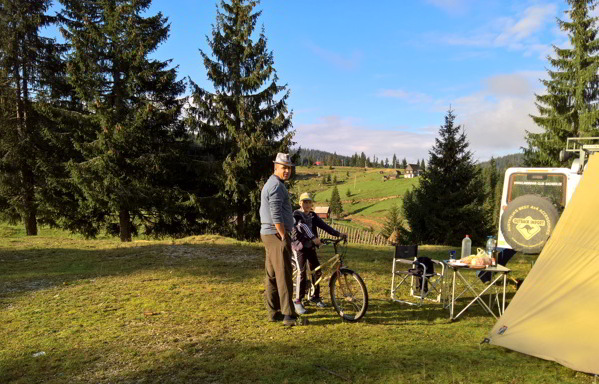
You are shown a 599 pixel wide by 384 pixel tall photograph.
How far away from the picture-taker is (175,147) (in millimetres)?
18094

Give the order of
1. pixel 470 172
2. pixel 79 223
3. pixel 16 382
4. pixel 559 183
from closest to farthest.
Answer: pixel 16 382 < pixel 559 183 < pixel 79 223 < pixel 470 172

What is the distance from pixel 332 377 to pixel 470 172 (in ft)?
66.8

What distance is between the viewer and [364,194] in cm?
8194

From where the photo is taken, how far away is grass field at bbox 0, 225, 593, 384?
3.90 meters

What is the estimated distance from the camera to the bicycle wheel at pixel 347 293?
5.50 metres

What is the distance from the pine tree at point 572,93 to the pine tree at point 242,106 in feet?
52.0

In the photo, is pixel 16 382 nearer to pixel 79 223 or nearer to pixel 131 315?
pixel 131 315

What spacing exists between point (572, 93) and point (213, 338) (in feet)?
82.6

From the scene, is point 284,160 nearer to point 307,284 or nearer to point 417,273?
point 307,284

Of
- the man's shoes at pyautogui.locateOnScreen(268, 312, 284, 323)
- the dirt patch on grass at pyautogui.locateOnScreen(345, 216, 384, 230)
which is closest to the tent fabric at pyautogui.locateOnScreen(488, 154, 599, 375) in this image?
the man's shoes at pyautogui.locateOnScreen(268, 312, 284, 323)

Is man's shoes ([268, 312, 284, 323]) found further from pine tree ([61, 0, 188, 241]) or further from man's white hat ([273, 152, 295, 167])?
pine tree ([61, 0, 188, 241])

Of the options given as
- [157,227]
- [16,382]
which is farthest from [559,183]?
[157,227]

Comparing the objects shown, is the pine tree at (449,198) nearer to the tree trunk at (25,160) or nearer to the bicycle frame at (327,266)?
the bicycle frame at (327,266)

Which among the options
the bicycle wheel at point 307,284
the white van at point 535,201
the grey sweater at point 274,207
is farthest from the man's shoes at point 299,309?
the white van at point 535,201
